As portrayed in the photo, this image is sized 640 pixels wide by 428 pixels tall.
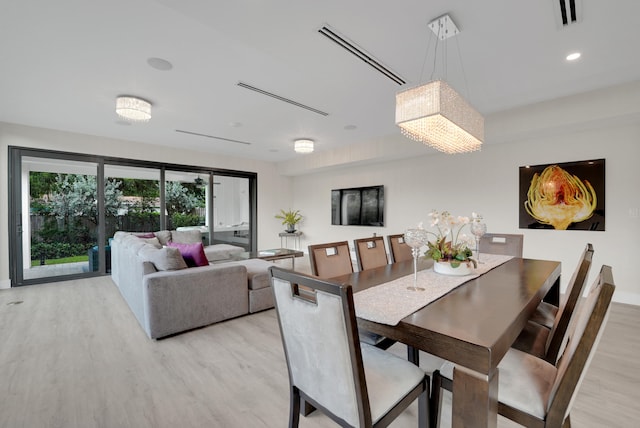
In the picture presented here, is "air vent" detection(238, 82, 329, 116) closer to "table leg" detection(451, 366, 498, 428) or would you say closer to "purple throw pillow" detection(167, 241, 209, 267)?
"purple throw pillow" detection(167, 241, 209, 267)

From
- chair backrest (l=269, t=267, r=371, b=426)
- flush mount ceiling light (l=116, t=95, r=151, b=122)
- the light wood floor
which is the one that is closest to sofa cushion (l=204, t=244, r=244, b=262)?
the light wood floor

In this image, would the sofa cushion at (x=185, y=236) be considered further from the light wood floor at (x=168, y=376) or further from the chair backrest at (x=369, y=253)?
the chair backrest at (x=369, y=253)

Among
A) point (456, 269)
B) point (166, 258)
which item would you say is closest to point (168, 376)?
point (166, 258)

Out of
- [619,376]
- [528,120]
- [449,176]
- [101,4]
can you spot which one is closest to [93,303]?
[101,4]

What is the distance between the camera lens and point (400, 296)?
1.44m

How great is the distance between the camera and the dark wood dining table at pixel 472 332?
93 centimetres

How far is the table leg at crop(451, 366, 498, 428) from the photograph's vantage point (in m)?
0.93

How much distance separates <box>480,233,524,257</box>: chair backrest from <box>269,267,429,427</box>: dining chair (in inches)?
90.6

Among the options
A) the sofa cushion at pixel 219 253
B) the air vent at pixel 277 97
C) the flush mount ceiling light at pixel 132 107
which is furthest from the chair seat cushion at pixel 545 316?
the sofa cushion at pixel 219 253

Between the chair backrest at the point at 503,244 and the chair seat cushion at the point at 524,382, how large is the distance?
6.32 feet

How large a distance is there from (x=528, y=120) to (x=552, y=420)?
12.6 feet

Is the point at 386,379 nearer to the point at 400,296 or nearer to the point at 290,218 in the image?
the point at 400,296

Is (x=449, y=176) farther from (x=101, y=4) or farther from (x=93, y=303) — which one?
(x=93, y=303)

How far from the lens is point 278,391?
1873 millimetres
